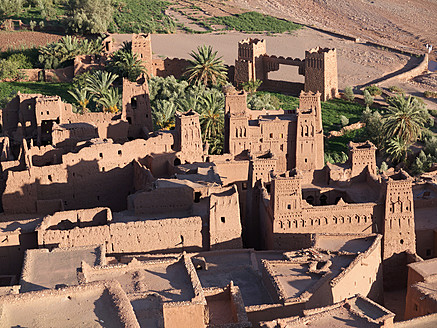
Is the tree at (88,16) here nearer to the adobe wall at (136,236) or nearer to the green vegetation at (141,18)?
the green vegetation at (141,18)

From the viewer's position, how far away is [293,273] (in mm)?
26344

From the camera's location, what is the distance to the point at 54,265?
2583 centimetres

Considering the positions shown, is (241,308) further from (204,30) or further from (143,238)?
(204,30)

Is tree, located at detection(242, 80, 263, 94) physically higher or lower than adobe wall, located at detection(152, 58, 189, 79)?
lower

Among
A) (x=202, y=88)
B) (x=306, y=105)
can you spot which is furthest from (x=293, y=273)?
(x=202, y=88)

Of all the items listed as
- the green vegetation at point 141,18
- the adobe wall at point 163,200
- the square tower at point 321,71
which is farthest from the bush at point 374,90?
the adobe wall at point 163,200

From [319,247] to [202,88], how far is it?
26.5m

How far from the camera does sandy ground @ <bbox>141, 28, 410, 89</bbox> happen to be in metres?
65.1

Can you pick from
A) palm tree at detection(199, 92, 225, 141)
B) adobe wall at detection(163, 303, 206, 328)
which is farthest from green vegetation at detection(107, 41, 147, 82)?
adobe wall at detection(163, 303, 206, 328)

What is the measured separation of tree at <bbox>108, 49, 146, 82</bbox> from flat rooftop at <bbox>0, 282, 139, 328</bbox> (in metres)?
36.3

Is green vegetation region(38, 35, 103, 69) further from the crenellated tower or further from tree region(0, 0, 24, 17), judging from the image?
the crenellated tower

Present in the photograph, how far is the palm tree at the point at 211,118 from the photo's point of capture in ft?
143

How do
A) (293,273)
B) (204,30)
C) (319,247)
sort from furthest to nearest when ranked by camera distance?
(204,30), (319,247), (293,273)

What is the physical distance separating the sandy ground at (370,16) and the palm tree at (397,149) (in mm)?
32093
